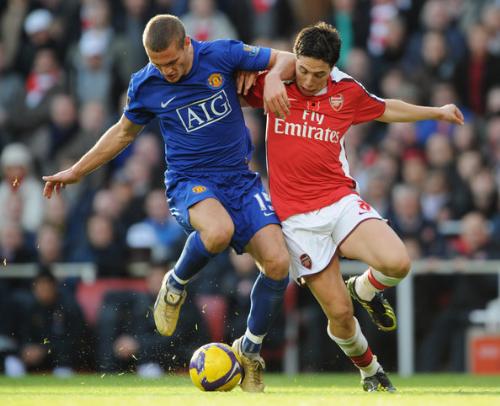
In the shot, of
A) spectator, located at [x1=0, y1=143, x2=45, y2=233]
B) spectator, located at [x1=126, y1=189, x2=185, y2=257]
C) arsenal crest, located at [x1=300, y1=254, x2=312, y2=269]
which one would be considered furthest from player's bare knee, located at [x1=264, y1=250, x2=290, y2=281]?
spectator, located at [x1=0, y1=143, x2=45, y2=233]

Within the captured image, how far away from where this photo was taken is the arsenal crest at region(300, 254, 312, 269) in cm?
1066

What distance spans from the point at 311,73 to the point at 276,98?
0.49 m

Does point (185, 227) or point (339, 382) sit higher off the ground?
point (185, 227)

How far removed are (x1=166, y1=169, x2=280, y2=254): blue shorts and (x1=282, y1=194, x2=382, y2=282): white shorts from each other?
18 cm

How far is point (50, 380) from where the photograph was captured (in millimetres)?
13242

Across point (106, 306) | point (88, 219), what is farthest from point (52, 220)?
point (106, 306)

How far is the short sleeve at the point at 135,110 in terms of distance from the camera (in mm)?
10562

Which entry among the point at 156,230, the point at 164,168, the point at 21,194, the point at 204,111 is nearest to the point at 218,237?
the point at 204,111

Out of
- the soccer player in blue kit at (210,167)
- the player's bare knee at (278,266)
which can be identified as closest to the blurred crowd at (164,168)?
the soccer player in blue kit at (210,167)

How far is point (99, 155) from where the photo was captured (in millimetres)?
10797

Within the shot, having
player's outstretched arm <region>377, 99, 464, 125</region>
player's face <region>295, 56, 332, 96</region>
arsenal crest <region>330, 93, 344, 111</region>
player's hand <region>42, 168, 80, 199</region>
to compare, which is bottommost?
player's hand <region>42, 168, 80, 199</region>

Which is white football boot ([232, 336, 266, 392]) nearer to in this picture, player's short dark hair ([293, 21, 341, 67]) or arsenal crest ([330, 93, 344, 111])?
arsenal crest ([330, 93, 344, 111])

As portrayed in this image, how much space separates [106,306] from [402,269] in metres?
4.71

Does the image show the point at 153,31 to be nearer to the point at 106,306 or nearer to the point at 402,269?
the point at 402,269
